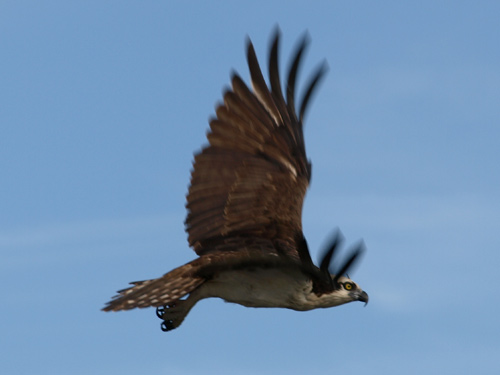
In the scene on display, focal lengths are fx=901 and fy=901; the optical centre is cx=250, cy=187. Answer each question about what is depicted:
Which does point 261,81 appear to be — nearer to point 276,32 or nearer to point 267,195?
point 276,32

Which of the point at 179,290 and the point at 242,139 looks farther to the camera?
the point at 242,139

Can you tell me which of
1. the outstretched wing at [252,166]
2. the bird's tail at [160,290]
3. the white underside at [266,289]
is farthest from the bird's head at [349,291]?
the bird's tail at [160,290]

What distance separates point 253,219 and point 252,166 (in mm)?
935

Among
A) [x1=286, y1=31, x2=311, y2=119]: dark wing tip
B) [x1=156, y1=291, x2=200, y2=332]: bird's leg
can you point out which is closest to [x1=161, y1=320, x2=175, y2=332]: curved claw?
[x1=156, y1=291, x2=200, y2=332]: bird's leg

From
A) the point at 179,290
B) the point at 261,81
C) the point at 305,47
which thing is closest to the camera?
the point at 179,290

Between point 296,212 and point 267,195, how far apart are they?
0.41 meters

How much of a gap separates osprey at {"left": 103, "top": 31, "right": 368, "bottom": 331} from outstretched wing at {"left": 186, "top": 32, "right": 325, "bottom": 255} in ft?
0.04

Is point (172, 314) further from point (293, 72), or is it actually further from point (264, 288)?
point (293, 72)

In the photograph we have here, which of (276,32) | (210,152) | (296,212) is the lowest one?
(296,212)

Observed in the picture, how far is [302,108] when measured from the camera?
1086 centimetres

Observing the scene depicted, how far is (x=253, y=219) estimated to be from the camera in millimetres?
10359

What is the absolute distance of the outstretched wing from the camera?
10422 mm

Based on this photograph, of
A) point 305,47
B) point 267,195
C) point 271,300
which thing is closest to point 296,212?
point 267,195

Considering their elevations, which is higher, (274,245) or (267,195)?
(267,195)
